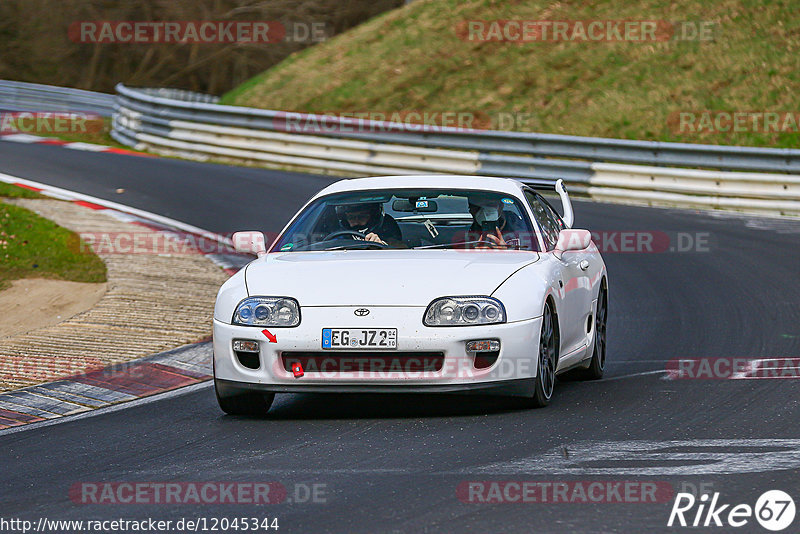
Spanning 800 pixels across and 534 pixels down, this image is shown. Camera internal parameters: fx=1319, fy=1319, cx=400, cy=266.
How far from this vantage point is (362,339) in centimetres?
699

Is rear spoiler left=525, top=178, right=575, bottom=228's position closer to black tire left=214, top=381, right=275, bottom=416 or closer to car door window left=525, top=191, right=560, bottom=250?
car door window left=525, top=191, right=560, bottom=250

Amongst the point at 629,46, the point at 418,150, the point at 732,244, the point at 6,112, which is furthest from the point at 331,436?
the point at 6,112

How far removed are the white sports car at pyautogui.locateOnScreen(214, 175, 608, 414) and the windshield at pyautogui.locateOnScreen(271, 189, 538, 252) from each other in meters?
0.01

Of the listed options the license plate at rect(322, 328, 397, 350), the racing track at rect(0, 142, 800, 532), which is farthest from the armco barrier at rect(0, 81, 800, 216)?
the license plate at rect(322, 328, 397, 350)

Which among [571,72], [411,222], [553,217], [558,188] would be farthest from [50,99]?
[411,222]

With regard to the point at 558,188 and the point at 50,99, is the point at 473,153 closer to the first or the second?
the point at 558,188

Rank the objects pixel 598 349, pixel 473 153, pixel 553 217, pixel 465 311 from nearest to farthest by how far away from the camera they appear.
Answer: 1. pixel 465 311
2. pixel 598 349
3. pixel 553 217
4. pixel 473 153

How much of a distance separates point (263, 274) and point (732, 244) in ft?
32.1

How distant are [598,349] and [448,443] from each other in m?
2.67

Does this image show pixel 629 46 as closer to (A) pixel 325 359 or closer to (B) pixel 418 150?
(B) pixel 418 150

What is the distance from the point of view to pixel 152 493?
5629mm

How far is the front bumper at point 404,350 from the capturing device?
699cm

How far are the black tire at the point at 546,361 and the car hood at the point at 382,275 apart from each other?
36 cm

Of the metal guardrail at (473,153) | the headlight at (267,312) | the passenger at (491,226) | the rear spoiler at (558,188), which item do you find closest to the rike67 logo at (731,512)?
the headlight at (267,312)
